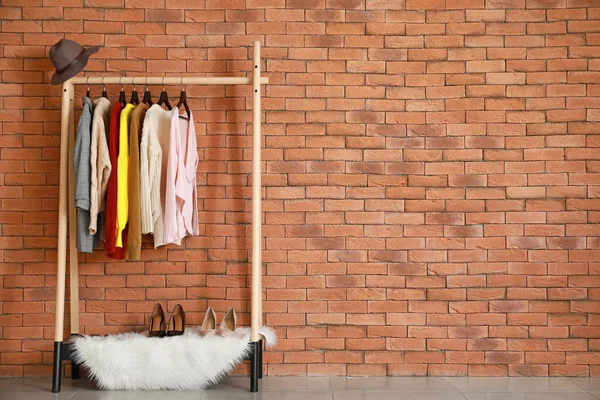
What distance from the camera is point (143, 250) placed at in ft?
12.6

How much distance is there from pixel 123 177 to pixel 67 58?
748mm

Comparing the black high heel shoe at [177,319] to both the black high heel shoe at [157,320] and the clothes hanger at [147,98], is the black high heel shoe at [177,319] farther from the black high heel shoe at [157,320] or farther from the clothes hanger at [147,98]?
the clothes hanger at [147,98]

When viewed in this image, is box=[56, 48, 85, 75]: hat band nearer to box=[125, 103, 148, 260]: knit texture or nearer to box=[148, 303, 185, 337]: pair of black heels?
box=[125, 103, 148, 260]: knit texture

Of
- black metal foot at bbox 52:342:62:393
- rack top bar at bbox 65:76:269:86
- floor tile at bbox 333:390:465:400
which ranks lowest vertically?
floor tile at bbox 333:390:465:400

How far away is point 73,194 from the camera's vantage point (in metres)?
3.67

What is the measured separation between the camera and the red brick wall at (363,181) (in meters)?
3.81

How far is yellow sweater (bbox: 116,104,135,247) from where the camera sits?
138 inches

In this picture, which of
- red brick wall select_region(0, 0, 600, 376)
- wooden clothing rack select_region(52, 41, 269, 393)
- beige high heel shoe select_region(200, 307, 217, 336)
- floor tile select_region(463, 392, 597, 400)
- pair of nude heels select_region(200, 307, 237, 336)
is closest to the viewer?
floor tile select_region(463, 392, 597, 400)

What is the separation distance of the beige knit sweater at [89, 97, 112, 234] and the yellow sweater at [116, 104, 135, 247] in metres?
0.08

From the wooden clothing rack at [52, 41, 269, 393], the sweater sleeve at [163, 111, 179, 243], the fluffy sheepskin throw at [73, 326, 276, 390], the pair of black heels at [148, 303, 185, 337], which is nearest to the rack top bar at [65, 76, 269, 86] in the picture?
the wooden clothing rack at [52, 41, 269, 393]

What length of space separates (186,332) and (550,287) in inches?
89.7

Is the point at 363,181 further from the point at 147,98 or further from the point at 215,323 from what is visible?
the point at 147,98

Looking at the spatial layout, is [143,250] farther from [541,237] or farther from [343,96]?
[541,237]

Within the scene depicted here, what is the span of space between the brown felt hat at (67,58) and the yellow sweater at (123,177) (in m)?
0.36
